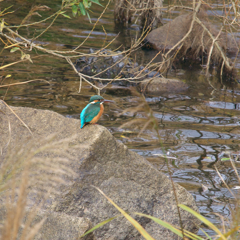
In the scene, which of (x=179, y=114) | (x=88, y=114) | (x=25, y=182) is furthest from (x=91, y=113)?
(x=179, y=114)

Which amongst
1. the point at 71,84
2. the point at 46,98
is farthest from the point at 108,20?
the point at 46,98

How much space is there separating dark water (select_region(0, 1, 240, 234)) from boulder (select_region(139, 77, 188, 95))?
0.87 ft

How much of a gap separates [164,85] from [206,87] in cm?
129

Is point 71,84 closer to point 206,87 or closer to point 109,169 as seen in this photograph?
point 206,87

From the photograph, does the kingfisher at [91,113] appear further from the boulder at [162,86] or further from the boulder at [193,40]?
the boulder at [193,40]

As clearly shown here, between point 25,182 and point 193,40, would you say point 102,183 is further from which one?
point 193,40

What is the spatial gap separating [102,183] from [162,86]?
5.36m

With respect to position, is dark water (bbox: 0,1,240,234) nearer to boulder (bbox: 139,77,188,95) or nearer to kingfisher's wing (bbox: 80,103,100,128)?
boulder (bbox: 139,77,188,95)

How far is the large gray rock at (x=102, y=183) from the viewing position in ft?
9.50

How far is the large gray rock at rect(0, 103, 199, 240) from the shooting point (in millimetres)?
2895

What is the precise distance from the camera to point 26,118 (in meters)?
3.37

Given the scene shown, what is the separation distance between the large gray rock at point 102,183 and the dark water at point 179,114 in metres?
0.61

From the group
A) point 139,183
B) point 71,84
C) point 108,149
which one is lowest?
point 71,84

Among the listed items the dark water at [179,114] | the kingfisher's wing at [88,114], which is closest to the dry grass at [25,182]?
the kingfisher's wing at [88,114]
